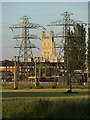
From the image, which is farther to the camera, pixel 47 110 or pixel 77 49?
pixel 77 49

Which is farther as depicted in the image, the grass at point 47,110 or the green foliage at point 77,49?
the green foliage at point 77,49

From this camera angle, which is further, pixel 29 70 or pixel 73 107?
pixel 29 70

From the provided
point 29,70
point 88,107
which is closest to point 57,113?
point 88,107

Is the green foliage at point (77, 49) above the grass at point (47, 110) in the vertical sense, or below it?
above

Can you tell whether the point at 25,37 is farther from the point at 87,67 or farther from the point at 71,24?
the point at 87,67

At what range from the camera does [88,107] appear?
14391 mm

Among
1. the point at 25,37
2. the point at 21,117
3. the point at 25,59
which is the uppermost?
the point at 25,37

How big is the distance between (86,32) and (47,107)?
51.5 m

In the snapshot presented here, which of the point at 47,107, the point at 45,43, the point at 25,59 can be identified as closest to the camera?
the point at 47,107

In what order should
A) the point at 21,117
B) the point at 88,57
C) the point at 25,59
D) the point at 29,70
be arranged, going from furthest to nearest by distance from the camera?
the point at 29,70 → the point at 25,59 → the point at 88,57 → the point at 21,117

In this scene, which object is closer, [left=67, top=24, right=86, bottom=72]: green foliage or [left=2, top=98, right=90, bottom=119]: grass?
[left=2, top=98, right=90, bottom=119]: grass

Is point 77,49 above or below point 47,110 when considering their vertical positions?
above

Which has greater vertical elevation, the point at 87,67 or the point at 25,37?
the point at 25,37

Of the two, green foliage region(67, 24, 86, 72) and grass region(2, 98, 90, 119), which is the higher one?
green foliage region(67, 24, 86, 72)
